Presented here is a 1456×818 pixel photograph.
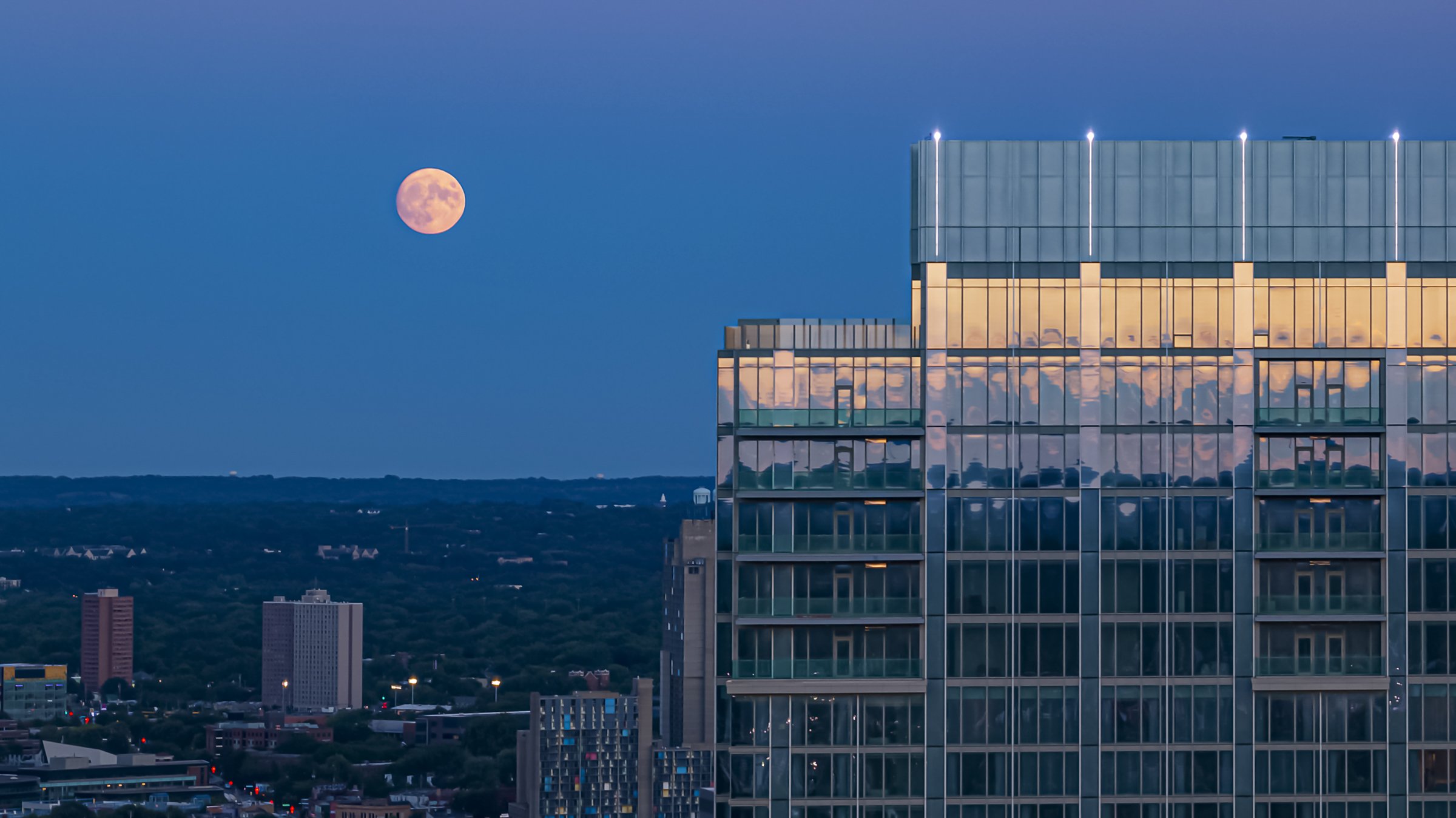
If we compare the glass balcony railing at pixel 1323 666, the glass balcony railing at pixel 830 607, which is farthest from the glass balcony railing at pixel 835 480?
the glass balcony railing at pixel 1323 666

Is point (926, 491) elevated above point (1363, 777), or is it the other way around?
point (926, 491)

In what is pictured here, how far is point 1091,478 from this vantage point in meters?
71.4

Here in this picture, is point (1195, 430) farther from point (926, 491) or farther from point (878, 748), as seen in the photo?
point (878, 748)

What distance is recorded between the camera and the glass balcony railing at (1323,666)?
71.5 metres

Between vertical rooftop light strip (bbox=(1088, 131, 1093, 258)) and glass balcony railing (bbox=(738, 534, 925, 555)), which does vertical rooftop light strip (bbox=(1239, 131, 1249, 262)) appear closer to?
vertical rooftop light strip (bbox=(1088, 131, 1093, 258))

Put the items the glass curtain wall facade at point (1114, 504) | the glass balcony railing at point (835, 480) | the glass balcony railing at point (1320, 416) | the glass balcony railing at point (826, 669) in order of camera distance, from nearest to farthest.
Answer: the glass balcony railing at point (826, 669)
the glass balcony railing at point (835, 480)
the glass curtain wall facade at point (1114, 504)
the glass balcony railing at point (1320, 416)

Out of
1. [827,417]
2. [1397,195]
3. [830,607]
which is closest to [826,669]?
[830,607]

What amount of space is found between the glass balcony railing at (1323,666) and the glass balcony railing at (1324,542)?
3453 mm

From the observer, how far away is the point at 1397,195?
72312 millimetres

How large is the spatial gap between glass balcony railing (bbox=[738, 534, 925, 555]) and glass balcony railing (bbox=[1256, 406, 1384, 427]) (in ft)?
39.7

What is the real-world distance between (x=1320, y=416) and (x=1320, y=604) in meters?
5.98

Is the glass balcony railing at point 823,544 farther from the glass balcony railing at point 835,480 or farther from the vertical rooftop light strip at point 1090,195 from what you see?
the vertical rooftop light strip at point 1090,195

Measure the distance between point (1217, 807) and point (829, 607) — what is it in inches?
544

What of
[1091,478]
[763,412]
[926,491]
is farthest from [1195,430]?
[763,412]
